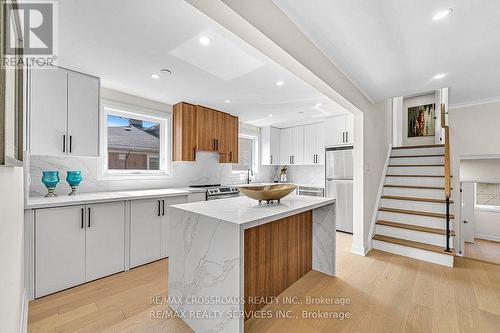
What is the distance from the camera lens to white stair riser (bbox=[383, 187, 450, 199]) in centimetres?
354

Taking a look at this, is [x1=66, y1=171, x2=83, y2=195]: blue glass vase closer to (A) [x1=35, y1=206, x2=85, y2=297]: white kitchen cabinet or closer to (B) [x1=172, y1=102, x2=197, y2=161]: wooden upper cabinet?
(A) [x1=35, y1=206, x2=85, y2=297]: white kitchen cabinet

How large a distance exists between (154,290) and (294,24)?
283cm

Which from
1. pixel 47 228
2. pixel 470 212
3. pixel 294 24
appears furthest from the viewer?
pixel 470 212

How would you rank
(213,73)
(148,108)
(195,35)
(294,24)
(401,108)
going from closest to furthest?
(294,24)
(195,35)
(213,73)
(148,108)
(401,108)

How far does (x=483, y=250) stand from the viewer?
4.27m

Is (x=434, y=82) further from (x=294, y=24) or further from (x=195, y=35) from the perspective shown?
A: (x=195, y=35)

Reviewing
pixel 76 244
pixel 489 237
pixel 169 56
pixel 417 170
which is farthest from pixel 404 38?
pixel 489 237

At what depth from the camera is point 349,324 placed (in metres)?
1.72

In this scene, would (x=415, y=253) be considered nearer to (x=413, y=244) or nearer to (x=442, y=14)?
(x=413, y=244)

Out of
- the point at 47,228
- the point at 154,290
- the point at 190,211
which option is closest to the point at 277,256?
the point at 190,211

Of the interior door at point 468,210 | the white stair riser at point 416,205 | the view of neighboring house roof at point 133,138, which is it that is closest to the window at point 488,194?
the interior door at point 468,210

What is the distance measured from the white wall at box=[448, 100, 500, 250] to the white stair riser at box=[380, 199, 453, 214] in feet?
2.02

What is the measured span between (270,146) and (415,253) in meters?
3.46

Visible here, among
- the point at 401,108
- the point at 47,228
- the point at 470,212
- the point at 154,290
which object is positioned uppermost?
the point at 401,108
